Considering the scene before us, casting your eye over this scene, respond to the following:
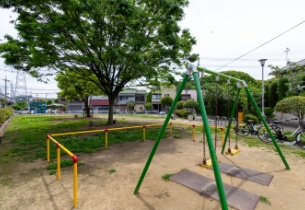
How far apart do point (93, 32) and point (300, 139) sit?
1025 centimetres

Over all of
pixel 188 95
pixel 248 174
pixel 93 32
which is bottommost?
pixel 248 174

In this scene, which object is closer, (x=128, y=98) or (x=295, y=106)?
(x=295, y=106)

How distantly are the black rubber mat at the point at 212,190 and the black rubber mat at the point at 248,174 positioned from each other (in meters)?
0.73

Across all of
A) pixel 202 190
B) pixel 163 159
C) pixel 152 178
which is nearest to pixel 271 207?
pixel 202 190

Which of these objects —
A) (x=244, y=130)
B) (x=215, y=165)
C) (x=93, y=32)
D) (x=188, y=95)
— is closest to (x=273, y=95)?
(x=244, y=130)

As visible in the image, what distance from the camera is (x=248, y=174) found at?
431cm

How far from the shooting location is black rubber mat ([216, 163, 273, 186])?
3.99 m

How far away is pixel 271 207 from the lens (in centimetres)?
298

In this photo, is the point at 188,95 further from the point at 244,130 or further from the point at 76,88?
the point at 244,130

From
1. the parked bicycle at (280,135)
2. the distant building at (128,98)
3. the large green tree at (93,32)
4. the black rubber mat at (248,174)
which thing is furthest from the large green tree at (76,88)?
the distant building at (128,98)

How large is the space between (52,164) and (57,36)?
5.69 meters

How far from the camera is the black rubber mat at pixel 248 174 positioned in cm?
399

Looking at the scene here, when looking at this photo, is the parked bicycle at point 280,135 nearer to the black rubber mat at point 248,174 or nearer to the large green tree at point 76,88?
the black rubber mat at point 248,174

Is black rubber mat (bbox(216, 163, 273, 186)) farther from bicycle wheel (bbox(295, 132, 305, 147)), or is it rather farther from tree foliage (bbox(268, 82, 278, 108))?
tree foliage (bbox(268, 82, 278, 108))
